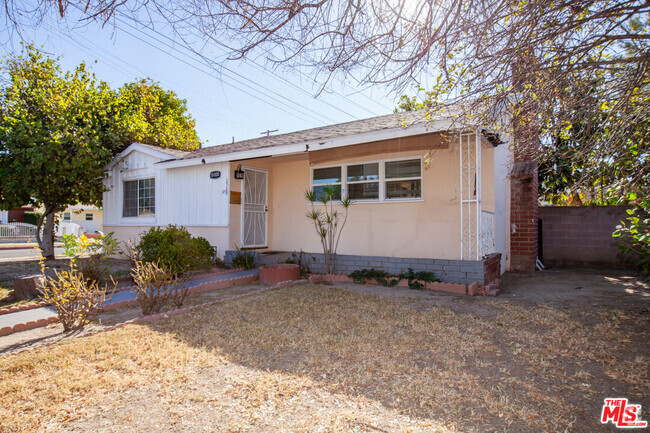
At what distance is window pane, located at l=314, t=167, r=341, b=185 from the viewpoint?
10.0 metres

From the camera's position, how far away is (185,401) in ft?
9.82

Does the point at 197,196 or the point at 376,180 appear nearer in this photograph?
the point at 376,180

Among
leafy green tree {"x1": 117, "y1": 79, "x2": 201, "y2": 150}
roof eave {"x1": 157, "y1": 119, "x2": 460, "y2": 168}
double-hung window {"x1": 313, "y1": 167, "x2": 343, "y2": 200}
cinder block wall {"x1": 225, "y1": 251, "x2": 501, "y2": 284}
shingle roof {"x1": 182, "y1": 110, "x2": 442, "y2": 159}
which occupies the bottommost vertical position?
cinder block wall {"x1": 225, "y1": 251, "x2": 501, "y2": 284}

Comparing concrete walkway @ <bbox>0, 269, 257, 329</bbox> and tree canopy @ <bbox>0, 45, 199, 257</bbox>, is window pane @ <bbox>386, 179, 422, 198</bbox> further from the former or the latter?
tree canopy @ <bbox>0, 45, 199, 257</bbox>

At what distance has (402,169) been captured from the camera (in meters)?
9.01

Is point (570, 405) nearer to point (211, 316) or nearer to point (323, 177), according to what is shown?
point (211, 316)

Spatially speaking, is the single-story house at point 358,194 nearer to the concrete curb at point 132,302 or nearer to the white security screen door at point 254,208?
the white security screen door at point 254,208

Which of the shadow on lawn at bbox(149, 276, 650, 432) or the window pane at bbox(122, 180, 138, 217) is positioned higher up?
the window pane at bbox(122, 180, 138, 217)

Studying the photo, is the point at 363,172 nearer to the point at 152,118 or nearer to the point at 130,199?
Answer: the point at 130,199

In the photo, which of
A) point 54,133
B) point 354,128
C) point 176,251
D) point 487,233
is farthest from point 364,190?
point 54,133

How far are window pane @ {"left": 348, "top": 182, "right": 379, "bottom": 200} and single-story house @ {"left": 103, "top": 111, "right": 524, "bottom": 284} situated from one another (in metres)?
0.03

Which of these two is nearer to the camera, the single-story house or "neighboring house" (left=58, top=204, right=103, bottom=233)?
the single-story house

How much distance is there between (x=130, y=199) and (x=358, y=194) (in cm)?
772

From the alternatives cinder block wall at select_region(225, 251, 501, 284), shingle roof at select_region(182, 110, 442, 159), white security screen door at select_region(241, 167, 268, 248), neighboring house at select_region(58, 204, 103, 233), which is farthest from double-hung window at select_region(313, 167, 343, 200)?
neighboring house at select_region(58, 204, 103, 233)
